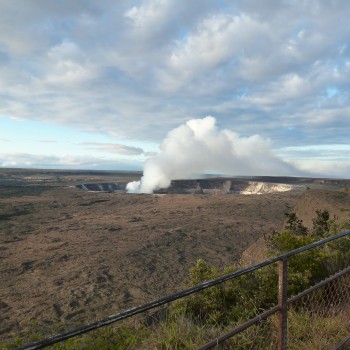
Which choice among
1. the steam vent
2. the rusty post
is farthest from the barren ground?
the steam vent

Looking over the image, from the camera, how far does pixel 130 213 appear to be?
24281 mm

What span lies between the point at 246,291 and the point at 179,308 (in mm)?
1139

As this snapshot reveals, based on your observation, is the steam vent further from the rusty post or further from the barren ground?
the rusty post

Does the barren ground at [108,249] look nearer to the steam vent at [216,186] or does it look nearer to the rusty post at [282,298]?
the rusty post at [282,298]

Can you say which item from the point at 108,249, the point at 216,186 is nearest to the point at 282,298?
the point at 108,249

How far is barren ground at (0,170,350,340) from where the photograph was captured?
332 inches

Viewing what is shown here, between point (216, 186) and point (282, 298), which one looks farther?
point (216, 186)

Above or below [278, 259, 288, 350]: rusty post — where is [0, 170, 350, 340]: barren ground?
below

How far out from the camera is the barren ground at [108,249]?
845 centimetres

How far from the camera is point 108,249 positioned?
13.9m

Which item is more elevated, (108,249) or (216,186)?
(216,186)

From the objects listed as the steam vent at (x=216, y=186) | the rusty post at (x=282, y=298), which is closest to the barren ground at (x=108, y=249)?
the rusty post at (x=282, y=298)

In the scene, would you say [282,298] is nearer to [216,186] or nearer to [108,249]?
[108,249]

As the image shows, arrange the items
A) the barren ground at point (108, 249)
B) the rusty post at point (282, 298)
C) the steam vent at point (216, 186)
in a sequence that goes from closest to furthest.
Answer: the rusty post at point (282, 298) < the barren ground at point (108, 249) < the steam vent at point (216, 186)
